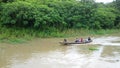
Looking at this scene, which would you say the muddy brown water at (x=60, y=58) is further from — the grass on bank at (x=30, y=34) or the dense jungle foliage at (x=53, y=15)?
the dense jungle foliage at (x=53, y=15)

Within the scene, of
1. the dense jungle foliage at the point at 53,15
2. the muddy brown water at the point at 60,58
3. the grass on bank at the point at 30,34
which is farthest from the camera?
the dense jungle foliage at the point at 53,15

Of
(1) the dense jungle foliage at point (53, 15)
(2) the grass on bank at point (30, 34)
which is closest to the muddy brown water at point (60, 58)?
(2) the grass on bank at point (30, 34)

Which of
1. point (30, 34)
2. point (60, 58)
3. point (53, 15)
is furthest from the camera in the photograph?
point (53, 15)

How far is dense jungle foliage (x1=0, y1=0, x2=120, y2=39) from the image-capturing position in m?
32.2

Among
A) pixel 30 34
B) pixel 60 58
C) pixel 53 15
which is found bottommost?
pixel 60 58

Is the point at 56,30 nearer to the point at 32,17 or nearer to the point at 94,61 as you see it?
the point at 32,17

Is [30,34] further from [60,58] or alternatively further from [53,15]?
[60,58]

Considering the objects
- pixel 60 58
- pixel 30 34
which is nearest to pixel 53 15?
pixel 30 34

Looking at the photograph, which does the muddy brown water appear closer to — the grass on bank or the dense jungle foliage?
the grass on bank

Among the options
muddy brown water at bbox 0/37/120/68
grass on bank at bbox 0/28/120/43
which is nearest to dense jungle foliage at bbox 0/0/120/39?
grass on bank at bbox 0/28/120/43

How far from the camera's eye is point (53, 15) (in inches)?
1314

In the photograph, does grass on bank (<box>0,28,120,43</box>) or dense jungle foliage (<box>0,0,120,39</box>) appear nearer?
grass on bank (<box>0,28,120,43</box>)

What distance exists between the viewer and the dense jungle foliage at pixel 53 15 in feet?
106

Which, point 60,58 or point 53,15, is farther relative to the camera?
point 53,15
